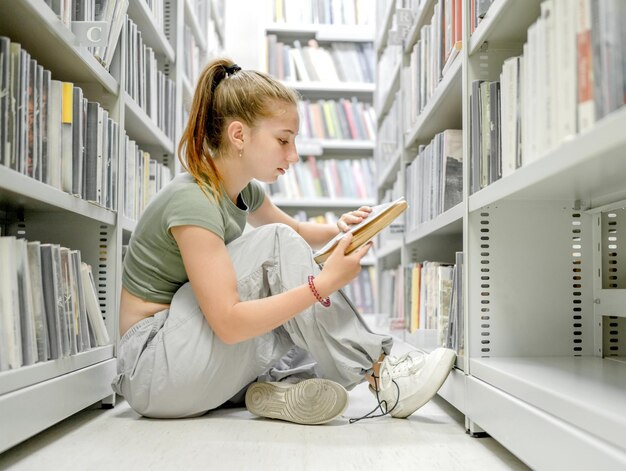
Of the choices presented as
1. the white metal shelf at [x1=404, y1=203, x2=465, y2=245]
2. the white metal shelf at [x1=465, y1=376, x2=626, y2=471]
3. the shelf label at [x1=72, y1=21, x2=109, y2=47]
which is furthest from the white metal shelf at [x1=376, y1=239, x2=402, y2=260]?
the shelf label at [x1=72, y1=21, x2=109, y2=47]

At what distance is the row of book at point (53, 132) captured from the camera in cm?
112

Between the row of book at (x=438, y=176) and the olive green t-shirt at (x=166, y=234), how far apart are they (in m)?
0.65

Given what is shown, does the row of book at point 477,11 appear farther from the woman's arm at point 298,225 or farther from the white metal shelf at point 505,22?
the woman's arm at point 298,225

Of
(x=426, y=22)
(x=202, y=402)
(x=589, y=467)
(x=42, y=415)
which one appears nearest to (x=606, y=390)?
(x=589, y=467)

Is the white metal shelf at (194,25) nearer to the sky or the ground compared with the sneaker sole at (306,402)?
nearer to the sky

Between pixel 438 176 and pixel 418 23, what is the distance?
77cm

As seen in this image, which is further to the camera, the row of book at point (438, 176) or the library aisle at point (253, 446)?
the row of book at point (438, 176)

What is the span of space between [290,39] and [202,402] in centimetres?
345

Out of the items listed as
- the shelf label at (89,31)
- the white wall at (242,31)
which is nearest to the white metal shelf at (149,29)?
the shelf label at (89,31)

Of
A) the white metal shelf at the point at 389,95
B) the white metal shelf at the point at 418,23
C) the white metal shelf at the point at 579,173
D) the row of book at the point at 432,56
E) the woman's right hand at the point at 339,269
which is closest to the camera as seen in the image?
the white metal shelf at the point at 579,173

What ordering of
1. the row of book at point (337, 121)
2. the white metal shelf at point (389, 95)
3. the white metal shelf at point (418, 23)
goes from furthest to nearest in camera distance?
the row of book at point (337, 121) → the white metal shelf at point (389, 95) → the white metal shelf at point (418, 23)

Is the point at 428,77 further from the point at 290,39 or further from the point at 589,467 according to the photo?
the point at 290,39

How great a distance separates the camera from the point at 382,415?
151cm

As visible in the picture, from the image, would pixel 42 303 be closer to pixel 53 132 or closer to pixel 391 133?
pixel 53 132
